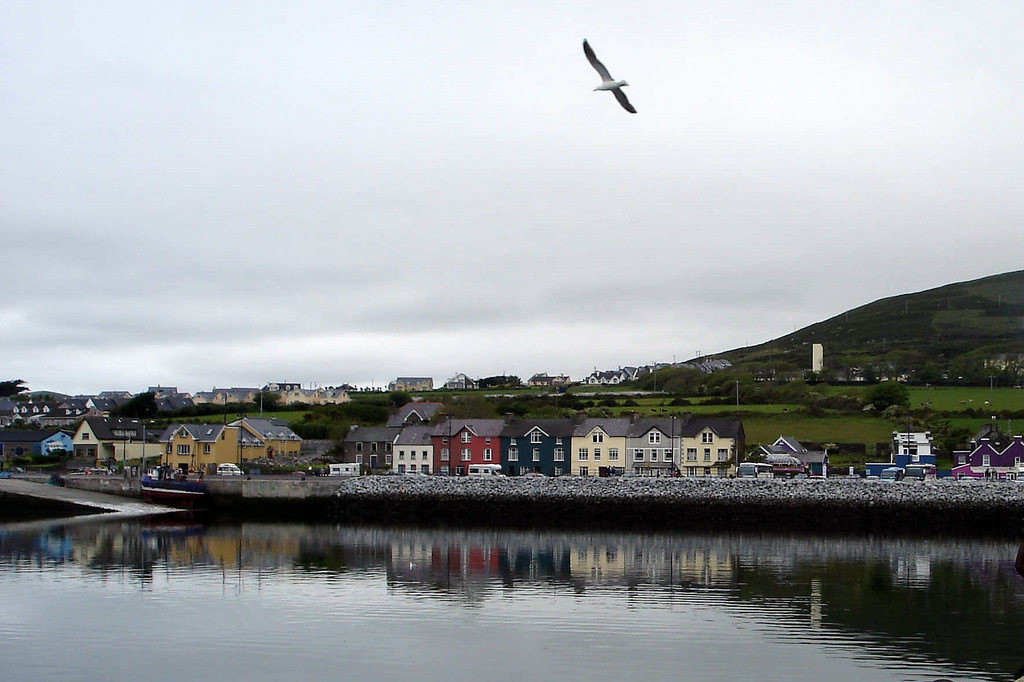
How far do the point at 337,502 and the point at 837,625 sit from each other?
31.6m

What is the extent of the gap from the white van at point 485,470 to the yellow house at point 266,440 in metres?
16.9

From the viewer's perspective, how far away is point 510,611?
1019 inches

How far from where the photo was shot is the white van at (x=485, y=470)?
62156 mm

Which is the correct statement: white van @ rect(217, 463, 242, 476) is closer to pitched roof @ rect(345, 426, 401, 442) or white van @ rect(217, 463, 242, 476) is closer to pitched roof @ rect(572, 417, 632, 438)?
pitched roof @ rect(345, 426, 401, 442)

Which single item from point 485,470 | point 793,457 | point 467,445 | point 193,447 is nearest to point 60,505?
point 193,447

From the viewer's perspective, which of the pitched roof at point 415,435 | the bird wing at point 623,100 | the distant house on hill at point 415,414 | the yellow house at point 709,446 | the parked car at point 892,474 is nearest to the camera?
the bird wing at point 623,100

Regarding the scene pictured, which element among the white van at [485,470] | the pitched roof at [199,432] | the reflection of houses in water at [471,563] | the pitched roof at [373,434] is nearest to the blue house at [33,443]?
the pitched roof at [199,432]

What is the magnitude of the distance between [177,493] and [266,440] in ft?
71.8

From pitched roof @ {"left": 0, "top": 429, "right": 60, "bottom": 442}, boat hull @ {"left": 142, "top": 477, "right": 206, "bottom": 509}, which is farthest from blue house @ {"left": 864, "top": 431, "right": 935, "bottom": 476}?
pitched roof @ {"left": 0, "top": 429, "right": 60, "bottom": 442}

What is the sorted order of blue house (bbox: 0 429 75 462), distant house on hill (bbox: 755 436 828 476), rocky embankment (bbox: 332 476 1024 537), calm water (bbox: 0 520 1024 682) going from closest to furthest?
calm water (bbox: 0 520 1024 682) → rocky embankment (bbox: 332 476 1024 537) → distant house on hill (bbox: 755 436 828 476) → blue house (bbox: 0 429 75 462)

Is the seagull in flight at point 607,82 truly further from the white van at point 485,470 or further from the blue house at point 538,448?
the blue house at point 538,448

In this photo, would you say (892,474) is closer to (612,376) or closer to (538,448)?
(538,448)

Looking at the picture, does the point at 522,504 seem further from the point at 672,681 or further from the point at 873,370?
the point at 873,370

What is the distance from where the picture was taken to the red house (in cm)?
6681
